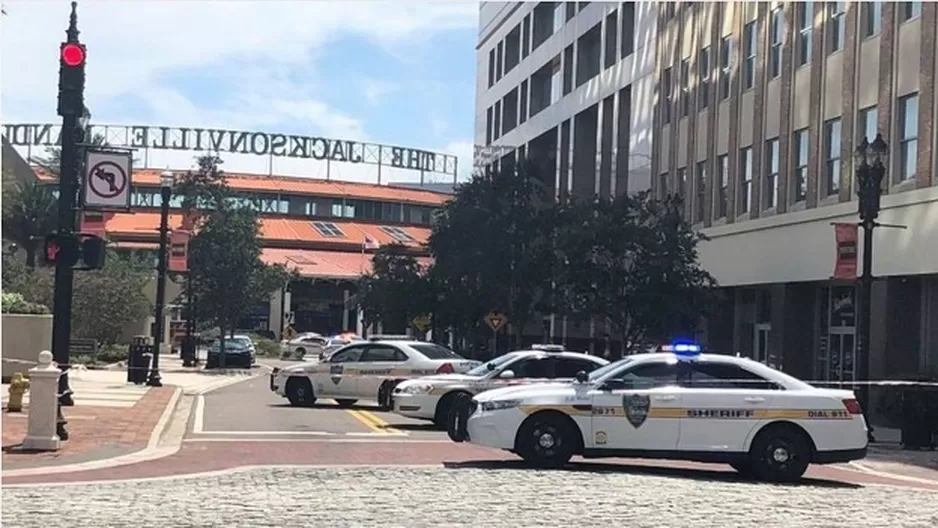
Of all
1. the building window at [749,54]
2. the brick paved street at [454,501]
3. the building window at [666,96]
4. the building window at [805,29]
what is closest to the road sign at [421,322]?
the building window at [666,96]

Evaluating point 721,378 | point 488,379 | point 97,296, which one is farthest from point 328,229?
point 721,378

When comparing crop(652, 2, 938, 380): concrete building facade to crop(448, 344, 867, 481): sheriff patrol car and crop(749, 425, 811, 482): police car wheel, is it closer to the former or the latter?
crop(448, 344, 867, 481): sheriff patrol car

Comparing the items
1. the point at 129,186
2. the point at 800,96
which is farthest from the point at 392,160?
→ the point at 129,186

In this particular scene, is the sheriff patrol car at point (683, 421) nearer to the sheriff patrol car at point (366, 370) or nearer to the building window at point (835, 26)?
the sheriff patrol car at point (366, 370)

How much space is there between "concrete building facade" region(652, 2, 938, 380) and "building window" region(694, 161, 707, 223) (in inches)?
2.1

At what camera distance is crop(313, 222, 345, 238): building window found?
344 feet

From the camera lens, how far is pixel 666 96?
4634 cm

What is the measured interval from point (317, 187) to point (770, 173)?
7763cm

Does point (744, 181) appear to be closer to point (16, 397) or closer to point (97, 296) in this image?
point (16, 397)

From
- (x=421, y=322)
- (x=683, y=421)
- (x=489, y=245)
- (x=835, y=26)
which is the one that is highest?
(x=835, y=26)

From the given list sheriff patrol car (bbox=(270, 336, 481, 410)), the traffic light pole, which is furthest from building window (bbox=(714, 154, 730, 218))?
the traffic light pole

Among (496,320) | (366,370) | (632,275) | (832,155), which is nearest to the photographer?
(366,370)

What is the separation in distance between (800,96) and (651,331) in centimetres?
778

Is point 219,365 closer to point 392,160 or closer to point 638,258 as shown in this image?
point 638,258
